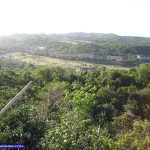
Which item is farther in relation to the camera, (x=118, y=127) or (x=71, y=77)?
(x=71, y=77)

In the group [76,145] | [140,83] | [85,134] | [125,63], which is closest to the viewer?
[76,145]

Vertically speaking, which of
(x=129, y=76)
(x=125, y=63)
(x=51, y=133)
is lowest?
(x=125, y=63)

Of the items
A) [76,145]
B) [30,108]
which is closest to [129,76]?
[30,108]

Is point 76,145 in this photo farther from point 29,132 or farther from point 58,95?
point 58,95

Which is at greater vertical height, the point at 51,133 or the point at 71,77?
the point at 51,133

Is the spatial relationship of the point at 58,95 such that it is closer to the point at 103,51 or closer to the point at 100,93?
the point at 100,93

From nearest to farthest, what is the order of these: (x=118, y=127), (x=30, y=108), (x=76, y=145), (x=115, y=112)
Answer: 1. (x=76, y=145)
2. (x=30, y=108)
3. (x=118, y=127)
4. (x=115, y=112)
